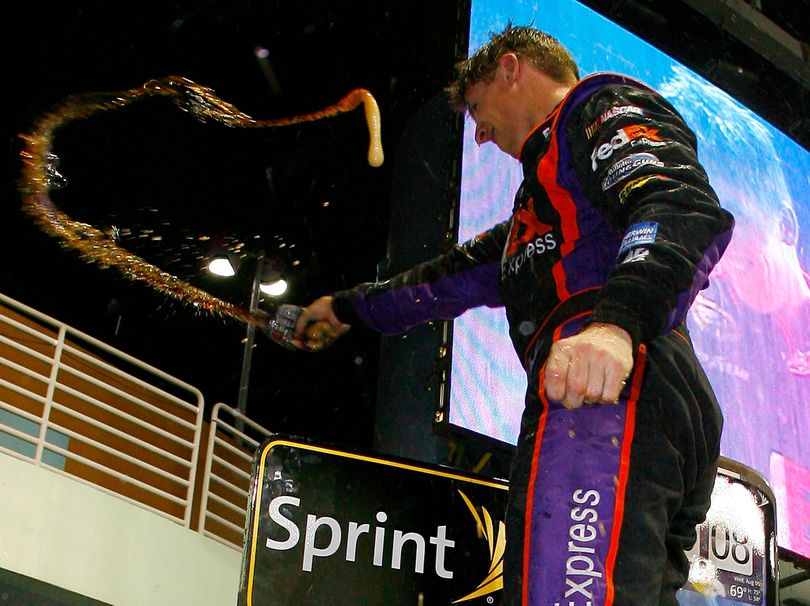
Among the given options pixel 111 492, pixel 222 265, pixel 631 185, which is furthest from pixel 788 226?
pixel 222 265

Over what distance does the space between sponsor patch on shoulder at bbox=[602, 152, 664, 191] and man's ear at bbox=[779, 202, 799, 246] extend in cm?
399

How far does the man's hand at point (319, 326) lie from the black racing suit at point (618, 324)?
576 mm

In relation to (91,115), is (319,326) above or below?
below

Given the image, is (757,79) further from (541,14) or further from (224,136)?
(224,136)

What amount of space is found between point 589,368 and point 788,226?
4.44m

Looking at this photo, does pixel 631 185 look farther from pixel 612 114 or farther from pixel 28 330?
pixel 28 330

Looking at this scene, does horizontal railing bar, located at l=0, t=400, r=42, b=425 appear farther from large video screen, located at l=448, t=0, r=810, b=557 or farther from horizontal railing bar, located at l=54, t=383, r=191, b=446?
large video screen, located at l=448, t=0, r=810, b=557

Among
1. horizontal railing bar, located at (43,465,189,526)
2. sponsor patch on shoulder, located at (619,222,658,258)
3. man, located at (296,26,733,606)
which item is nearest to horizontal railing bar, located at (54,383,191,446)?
horizontal railing bar, located at (43,465,189,526)

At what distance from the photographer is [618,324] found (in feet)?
4.60

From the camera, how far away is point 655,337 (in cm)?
146

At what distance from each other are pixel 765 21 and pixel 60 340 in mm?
4206

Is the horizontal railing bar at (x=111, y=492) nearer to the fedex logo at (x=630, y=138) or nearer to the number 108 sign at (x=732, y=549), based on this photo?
the number 108 sign at (x=732, y=549)

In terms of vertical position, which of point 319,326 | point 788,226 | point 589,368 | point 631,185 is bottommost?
point 589,368

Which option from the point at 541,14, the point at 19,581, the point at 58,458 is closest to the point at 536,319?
the point at 541,14
